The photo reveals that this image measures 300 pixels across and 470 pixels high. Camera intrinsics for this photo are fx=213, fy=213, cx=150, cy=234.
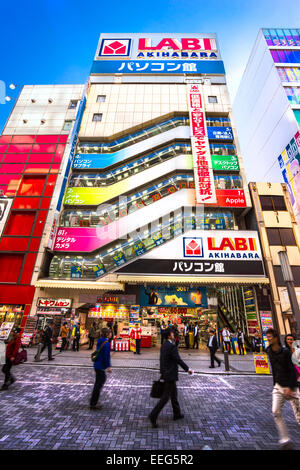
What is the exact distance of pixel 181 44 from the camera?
31.3 metres

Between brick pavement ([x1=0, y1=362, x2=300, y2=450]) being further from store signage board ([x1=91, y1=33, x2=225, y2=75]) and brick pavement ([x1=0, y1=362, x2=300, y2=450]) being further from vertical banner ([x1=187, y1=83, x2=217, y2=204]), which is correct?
store signage board ([x1=91, y1=33, x2=225, y2=75])

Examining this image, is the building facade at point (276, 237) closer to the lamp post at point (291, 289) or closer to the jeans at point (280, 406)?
the lamp post at point (291, 289)

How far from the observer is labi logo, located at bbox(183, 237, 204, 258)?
Answer: 16359mm

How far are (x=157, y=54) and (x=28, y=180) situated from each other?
26077 millimetres

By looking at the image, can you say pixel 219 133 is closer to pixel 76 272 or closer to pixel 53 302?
pixel 76 272

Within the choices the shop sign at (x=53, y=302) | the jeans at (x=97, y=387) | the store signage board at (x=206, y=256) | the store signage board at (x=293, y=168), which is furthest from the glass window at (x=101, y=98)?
the jeans at (x=97, y=387)

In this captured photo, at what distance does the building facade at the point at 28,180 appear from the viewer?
1683 cm

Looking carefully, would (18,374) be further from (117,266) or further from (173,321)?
(173,321)

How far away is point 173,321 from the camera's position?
18.2 metres

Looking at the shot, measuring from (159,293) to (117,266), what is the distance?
14.1 feet

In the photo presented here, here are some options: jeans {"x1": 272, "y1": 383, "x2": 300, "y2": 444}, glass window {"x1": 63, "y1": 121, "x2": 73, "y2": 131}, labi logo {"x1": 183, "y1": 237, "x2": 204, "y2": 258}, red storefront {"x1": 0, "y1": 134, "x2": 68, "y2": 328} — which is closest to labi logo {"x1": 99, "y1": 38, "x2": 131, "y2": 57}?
glass window {"x1": 63, "y1": 121, "x2": 73, "y2": 131}

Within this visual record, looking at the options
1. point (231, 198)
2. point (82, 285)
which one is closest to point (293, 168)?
point (231, 198)

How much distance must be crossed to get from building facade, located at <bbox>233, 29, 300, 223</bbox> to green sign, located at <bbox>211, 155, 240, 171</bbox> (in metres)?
13.1
